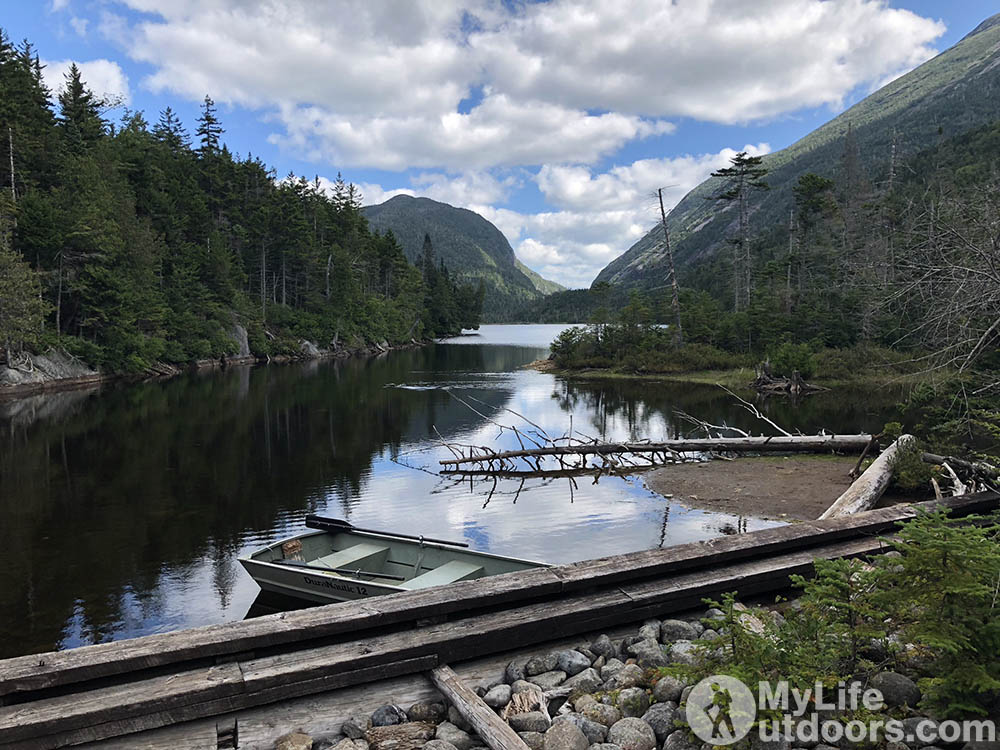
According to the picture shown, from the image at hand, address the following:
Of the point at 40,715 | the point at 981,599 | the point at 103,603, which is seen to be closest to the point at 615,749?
the point at 981,599

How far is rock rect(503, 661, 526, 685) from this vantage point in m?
4.81

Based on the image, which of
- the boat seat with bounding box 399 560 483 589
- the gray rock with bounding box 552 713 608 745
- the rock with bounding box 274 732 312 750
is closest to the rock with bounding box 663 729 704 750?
the gray rock with bounding box 552 713 608 745

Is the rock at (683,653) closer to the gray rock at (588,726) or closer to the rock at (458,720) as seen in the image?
the gray rock at (588,726)

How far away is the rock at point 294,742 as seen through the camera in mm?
4062

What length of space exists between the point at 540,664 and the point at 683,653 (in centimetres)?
110

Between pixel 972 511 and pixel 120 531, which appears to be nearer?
pixel 972 511

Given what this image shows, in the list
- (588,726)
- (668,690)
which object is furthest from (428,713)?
(668,690)

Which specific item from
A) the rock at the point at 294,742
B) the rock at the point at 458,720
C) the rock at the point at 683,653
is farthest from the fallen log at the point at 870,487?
the rock at the point at 294,742

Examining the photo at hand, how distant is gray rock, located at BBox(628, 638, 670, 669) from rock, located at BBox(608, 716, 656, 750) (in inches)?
31.0

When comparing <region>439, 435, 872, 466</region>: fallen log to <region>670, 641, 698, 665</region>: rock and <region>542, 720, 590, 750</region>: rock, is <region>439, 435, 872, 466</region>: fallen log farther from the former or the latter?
<region>542, 720, 590, 750</region>: rock

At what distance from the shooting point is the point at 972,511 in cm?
827

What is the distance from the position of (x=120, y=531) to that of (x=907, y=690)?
587 inches

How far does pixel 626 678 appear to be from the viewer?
4.68 m

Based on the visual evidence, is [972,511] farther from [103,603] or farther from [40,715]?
[103,603]
